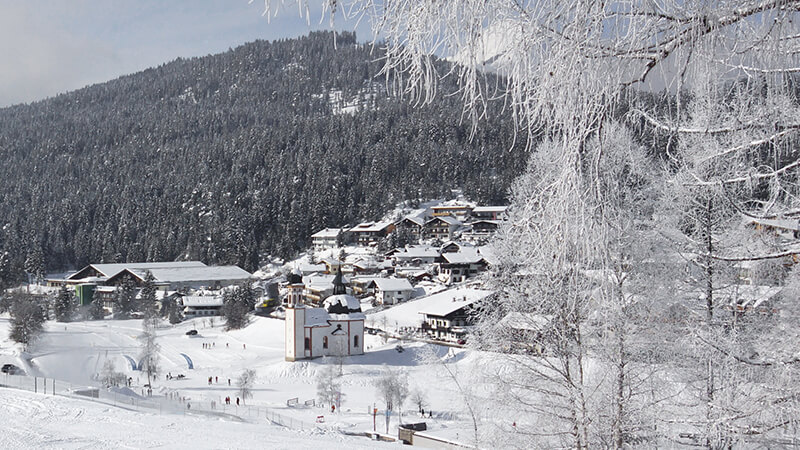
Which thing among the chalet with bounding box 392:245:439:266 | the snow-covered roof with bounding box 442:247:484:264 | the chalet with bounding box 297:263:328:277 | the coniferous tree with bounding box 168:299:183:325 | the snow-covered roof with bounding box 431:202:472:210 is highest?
the snow-covered roof with bounding box 431:202:472:210

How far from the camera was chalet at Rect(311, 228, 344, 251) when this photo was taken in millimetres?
79875

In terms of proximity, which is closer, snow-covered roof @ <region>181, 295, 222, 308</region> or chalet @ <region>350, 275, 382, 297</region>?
chalet @ <region>350, 275, 382, 297</region>

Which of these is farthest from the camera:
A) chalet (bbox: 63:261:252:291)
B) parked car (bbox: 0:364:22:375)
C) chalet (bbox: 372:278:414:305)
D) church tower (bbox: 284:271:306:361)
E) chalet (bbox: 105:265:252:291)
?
chalet (bbox: 63:261:252:291)

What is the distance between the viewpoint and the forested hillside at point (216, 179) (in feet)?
284

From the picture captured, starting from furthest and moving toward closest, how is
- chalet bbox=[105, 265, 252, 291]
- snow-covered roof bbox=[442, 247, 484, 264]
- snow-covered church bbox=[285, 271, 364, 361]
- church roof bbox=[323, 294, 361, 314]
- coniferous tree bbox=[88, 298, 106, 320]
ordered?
chalet bbox=[105, 265, 252, 291] → snow-covered roof bbox=[442, 247, 484, 264] → coniferous tree bbox=[88, 298, 106, 320] → church roof bbox=[323, 294, 361, 314] → snow-covered church bbox=[285, 271, 364, 361]

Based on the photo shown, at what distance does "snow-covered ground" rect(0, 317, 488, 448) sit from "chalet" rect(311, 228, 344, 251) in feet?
92.6

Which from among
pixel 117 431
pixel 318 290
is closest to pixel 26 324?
pixel 318 290

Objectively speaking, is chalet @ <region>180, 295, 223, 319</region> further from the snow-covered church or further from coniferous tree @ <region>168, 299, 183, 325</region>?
the snow-covered church

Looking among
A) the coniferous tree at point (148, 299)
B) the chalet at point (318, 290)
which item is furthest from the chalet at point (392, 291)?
the coniferous tree at point (148, 299)

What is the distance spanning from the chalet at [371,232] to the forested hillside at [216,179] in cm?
662

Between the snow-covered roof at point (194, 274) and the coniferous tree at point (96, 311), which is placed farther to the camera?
the snow-covered roof at point (194, 274)

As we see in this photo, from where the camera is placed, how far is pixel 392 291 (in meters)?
50.8

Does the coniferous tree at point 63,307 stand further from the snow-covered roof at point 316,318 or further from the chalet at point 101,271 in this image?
the snow-covered roof at point 316,318

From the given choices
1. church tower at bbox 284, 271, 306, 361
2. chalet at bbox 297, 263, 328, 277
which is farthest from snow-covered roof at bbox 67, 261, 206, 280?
church tower at bbox 284, 271, 306, 361
